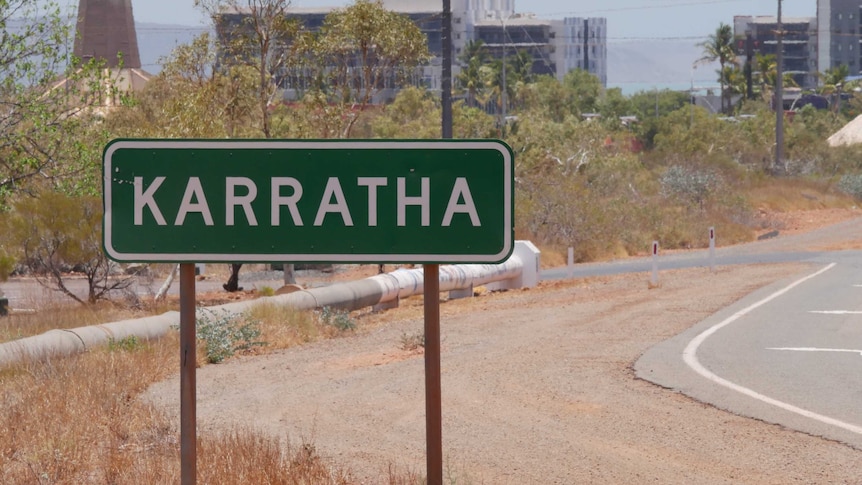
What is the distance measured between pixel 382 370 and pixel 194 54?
1449cm

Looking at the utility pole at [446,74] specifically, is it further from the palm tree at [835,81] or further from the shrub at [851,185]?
the palm tree at [835,81]

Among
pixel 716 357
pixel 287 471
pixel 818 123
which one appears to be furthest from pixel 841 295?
pixel 818 123

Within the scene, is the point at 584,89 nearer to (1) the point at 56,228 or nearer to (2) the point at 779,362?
(1) the point at 56,228

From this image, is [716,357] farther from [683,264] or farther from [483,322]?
[683,264]

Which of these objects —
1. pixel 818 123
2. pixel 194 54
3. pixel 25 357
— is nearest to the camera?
pixel 25 357

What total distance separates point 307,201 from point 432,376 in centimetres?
92

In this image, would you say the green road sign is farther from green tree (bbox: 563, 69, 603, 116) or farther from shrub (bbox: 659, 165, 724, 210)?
green tree (bbox: 563, 69, 603, 116)

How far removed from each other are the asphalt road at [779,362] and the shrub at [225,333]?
5428mm

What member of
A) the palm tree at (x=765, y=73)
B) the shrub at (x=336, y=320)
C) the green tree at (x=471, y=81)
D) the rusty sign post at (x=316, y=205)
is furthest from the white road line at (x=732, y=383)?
the palm tree at (x=765, y=73)

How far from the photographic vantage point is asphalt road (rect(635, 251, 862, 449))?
10.9 metres

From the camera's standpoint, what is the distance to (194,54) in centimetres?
2644

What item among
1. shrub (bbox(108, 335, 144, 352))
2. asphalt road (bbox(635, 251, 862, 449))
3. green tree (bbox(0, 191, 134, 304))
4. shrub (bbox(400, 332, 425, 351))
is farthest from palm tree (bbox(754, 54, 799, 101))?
shrub (bbox(108, 335, 144, 352))

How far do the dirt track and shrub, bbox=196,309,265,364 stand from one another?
540 mm

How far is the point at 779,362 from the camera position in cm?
1403
